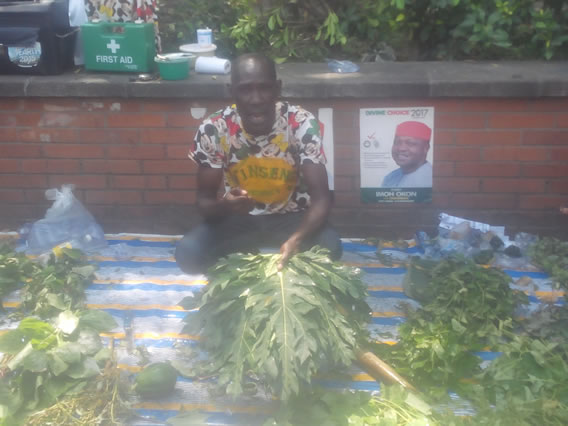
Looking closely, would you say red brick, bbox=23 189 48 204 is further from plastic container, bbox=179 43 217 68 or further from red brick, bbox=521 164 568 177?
red brick, bbox=521 164 568 177

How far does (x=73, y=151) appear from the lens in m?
4.66

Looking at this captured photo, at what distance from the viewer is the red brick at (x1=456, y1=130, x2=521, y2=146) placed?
14.5 ft

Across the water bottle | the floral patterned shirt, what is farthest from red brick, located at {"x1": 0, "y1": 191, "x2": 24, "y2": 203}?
the water bottle

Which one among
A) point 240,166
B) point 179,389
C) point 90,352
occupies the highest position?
point 240,166

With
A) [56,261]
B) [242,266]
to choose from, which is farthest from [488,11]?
[56,261]

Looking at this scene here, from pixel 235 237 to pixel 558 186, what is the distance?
6.72 ft

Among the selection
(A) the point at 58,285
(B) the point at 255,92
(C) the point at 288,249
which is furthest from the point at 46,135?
(C) the point at 288,249

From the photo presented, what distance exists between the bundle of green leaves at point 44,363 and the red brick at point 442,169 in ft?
7.77

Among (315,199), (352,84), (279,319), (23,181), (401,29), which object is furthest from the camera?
(401,29)

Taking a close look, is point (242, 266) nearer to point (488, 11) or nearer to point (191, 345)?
point (191, 345)

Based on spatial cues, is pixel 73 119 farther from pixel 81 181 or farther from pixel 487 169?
pixel 487 169

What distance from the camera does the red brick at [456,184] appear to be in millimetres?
4555

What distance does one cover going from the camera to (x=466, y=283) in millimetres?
3617

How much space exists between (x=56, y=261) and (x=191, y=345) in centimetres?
113
